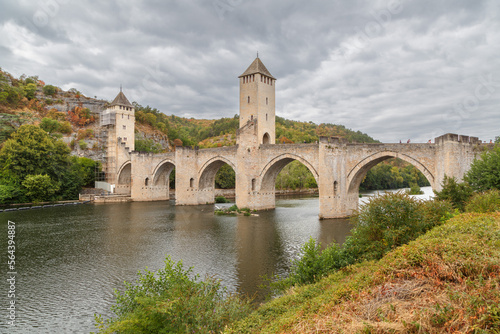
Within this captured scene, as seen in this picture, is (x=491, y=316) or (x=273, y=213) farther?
(x=273, y=213)

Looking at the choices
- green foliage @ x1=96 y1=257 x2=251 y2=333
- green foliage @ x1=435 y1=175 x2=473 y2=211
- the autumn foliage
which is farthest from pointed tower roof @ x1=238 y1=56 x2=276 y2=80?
the autumn foliage

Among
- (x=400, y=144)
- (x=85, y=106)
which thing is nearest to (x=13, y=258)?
(x=400, y=144)

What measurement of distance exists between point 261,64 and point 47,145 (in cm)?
2587

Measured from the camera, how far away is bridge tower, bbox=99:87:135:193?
47500mm

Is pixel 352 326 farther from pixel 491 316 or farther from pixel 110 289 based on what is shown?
pixel 110 289

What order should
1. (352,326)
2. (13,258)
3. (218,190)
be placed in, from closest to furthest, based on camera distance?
(352,326) < (13,258) < (218,190)

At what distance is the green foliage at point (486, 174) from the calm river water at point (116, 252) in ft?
24.2

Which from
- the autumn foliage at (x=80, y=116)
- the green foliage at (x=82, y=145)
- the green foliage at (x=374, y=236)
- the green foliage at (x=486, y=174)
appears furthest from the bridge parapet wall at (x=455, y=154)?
the autumn foliage at (x=80, y=116)

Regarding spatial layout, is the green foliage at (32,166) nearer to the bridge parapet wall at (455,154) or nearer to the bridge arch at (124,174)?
the bridge arch at (124,174)

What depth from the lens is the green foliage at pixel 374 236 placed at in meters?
8.66

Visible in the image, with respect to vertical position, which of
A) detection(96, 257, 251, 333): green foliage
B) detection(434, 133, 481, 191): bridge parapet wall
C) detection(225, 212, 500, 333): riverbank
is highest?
detection(434, 133, 481, 191): bridge parapet wall

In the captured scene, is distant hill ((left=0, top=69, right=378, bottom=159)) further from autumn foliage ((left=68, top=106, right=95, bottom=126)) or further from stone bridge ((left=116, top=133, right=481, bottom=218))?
stone bridge ((left=116, top=133, right=481, bottom=218))

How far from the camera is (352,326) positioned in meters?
3.91

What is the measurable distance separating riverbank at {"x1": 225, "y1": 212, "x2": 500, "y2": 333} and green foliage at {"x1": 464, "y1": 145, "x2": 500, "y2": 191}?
11.5 meters
